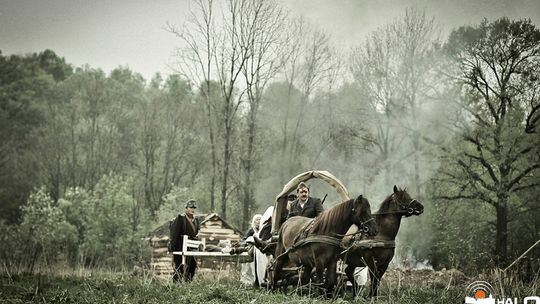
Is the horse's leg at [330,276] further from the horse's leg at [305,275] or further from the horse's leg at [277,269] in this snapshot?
the horse's leg at [277,269]

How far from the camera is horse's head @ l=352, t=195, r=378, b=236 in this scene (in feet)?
25.0

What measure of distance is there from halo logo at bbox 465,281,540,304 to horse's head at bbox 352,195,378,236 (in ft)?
4.93

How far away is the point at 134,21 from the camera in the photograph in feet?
110

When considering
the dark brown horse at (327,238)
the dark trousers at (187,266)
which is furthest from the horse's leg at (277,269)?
the dark trousers at (187,266)

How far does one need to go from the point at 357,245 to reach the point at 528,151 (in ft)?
37.7

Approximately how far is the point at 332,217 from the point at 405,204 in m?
1.51

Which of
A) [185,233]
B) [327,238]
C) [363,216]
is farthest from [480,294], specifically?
[185,233]

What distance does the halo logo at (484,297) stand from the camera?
22.4ft

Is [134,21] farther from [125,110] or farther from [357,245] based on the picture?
[357,245]

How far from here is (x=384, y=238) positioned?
8.80 meters

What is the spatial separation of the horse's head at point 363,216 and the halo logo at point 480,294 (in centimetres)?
150

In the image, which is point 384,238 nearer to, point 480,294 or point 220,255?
point 480,294

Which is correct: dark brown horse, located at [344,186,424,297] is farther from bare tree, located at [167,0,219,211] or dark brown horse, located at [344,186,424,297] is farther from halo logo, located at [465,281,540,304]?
bare tree, located at [167,0,219,211]

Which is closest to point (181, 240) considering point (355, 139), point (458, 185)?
point (458, 185)
